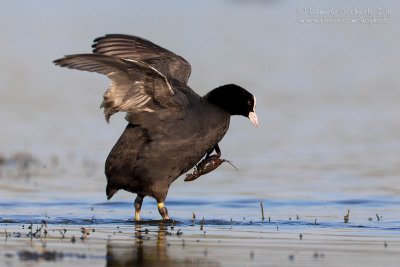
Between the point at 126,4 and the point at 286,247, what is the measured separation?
2605 centimetres

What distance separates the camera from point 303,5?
31906 mm

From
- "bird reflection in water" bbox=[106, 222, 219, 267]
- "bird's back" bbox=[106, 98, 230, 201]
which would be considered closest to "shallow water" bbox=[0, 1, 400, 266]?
"bird reflection in water" bbox=[106, 222, 219, 267]

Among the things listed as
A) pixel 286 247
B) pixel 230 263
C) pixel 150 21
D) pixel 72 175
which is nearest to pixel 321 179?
pixel 72 175

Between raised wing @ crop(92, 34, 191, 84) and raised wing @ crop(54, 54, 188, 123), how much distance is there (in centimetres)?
99

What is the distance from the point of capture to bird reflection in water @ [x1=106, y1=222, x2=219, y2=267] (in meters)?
7.45

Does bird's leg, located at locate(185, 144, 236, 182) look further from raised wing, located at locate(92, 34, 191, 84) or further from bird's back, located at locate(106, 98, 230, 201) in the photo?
raised wing, located at locate(92, 34, 191, 84)

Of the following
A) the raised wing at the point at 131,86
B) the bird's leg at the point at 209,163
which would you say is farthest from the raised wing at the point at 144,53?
the raised wing at the point at 131,86

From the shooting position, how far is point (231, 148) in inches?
629

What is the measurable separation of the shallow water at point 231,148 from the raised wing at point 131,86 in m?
1.08

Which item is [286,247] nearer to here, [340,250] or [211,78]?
[340,250]

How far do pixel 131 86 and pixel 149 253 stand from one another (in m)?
2.24

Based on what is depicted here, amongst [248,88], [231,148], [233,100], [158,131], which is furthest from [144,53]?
[248,88]

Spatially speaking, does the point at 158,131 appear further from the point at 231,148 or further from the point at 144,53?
the point at 231,148

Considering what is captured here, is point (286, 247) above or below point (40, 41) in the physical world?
below
